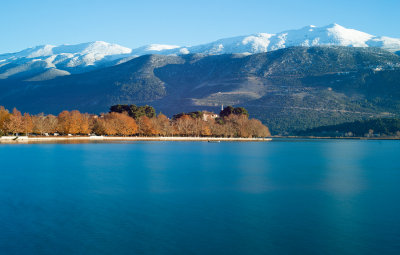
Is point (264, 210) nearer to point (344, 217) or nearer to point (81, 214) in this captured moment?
point (344, 217)

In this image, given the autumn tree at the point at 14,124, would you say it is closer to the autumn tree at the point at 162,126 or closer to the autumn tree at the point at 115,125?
the autumn tree at the point at 115,125

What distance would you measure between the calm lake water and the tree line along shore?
53.0 m

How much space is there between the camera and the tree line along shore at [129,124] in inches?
3228

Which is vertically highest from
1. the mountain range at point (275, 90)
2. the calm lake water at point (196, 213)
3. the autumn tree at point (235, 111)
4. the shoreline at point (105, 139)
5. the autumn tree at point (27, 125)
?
the mountain range at point (275, 90)

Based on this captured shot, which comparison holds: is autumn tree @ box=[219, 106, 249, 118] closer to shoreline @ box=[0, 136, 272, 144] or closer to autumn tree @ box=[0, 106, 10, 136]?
shoreline @ box=[0, 136, 272, 144]

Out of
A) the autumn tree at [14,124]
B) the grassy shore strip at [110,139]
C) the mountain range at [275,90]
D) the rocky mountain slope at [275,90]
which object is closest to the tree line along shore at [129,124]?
the autumn tree at [14,124]

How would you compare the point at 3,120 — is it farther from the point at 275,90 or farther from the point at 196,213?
the point at 275,90

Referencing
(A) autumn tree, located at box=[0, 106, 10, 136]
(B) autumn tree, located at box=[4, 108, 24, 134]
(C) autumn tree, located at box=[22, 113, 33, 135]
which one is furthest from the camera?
(C) autumn tree, located at box=[22, 113, 33, 135]

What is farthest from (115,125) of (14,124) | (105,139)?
(14,124)

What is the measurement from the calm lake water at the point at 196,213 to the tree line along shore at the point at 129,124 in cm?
5299

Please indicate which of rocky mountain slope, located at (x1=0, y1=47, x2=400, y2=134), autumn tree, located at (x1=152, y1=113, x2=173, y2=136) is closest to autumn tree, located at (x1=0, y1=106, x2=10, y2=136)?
autumn tree, located at (x1=152, y1=113, x2=173, y2=136)

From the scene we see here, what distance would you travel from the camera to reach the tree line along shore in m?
82.0

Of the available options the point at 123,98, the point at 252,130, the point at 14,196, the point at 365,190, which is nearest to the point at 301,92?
the point at 252,130

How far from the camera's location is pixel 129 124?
91.6 metres
